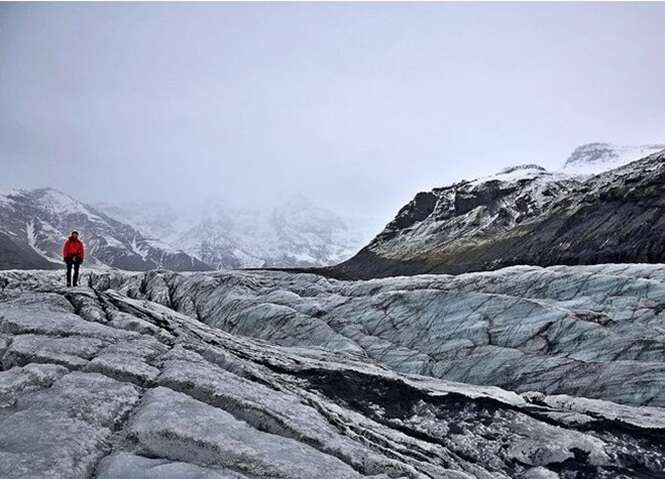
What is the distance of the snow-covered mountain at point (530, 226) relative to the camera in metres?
82.4

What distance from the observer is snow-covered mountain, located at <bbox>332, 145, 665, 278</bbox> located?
82438mm

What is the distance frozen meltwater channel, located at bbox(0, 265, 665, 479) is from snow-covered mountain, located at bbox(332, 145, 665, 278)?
4685 centimetres

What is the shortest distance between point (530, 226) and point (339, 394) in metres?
118

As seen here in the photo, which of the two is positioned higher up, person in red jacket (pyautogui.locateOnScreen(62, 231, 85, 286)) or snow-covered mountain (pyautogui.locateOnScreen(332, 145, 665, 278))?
snow-covered mountain (pyautogui.locateOnScreen(332, 145, 665, 278))

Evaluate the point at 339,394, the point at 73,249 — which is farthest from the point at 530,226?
the point at 339,394

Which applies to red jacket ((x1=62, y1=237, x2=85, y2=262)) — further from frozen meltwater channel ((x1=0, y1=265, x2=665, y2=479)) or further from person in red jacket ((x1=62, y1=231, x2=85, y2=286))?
frozen meltwater channel ((x1=0, y1=265, x2=665, y2=479))

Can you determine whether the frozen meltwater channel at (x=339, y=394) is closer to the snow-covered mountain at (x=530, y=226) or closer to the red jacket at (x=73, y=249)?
the red jacket at (x=73, y=249)

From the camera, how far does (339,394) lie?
2066 cm

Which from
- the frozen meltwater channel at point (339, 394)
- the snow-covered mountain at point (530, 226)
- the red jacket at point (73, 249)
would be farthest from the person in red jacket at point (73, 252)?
the snow-covered mountain at point (530, 226)

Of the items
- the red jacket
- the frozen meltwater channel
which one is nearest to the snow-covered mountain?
the frozen meltwater channel

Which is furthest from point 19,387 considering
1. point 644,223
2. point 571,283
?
point 644,223

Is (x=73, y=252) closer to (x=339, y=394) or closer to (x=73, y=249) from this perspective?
(x=73, y=249)

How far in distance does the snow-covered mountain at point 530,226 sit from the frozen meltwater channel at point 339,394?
46854 millimetres

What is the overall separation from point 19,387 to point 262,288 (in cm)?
4395
